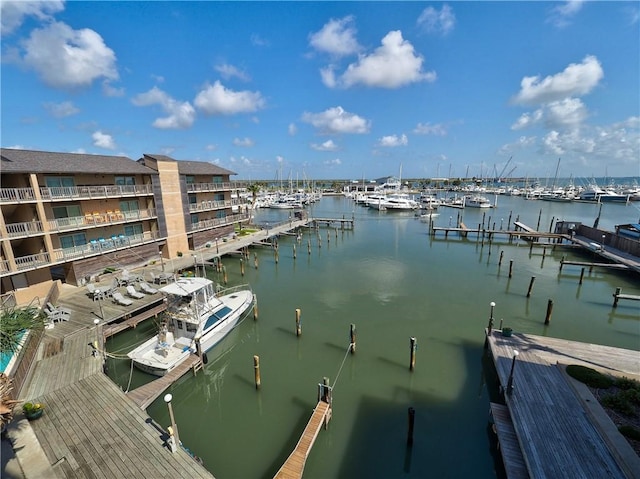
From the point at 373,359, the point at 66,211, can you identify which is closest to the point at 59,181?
the point at 66,211

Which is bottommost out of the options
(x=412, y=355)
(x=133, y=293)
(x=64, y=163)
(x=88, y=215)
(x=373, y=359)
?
(x=373, y=359)

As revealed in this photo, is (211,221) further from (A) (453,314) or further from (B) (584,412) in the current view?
(B) (584,412)

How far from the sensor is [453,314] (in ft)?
83.3

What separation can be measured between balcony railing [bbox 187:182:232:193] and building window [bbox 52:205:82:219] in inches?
508

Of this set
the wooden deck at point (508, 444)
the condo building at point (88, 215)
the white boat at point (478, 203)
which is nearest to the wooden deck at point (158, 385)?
the wooden deck at point (508, 444)

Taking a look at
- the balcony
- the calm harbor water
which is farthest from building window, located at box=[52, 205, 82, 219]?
the calm harbor water

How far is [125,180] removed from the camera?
3130cm

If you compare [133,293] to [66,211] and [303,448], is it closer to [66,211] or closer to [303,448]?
[66,211]

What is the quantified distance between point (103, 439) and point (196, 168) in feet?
119

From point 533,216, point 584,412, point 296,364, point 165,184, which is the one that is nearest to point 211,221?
point 165,184

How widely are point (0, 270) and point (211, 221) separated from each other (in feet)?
76.2

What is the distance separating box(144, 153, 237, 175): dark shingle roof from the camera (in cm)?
3528

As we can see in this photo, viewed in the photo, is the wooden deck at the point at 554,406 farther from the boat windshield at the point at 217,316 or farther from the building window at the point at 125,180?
the building window at the point at 125,180

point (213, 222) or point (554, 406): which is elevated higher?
point (213, 222)
